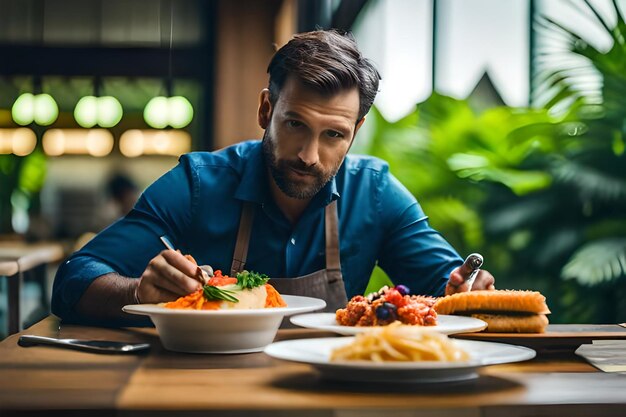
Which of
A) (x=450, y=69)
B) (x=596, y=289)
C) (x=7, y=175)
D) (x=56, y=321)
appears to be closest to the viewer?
(x=56, y=321)

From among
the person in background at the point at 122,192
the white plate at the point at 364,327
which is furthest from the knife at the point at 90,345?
the person in background at the point at 122,192

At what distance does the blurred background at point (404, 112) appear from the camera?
4.44 m

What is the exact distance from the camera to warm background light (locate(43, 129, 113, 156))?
35.7 ft

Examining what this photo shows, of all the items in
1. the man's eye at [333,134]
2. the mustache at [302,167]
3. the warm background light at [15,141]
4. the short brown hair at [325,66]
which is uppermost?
the short brown hair at [325,66]

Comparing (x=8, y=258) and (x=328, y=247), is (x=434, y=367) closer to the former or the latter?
(x=328, y=247)

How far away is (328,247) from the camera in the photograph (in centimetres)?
229

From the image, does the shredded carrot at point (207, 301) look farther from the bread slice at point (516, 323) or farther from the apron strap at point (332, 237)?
the apron strap at point (332, 237)

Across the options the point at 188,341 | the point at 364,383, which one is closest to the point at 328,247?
the point at 188,341

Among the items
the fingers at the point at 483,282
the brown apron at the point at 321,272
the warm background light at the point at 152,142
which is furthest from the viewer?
the warm background light at the point at 152,142

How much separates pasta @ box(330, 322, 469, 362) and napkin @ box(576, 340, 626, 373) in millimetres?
292

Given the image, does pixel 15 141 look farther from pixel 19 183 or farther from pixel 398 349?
pixel 398 349

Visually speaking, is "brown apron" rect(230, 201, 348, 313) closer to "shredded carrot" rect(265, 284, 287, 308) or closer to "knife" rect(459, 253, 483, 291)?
"knife" rect(459, 253, 483, 291)

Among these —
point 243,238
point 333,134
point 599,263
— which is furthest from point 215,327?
point 599,263

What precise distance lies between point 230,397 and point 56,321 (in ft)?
3.24
